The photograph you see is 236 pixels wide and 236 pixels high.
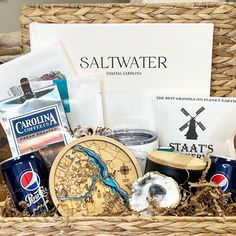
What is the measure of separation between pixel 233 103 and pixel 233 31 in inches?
5.7

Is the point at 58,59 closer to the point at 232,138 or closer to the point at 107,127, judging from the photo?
the point at 107,127

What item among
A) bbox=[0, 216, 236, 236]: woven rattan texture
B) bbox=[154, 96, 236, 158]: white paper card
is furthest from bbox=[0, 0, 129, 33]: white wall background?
bbox=[0, 216, 236, 236]: woven rattan texture

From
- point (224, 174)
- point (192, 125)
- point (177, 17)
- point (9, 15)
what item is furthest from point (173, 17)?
point (9, 15)

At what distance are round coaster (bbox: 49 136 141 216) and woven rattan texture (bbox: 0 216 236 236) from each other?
0.04m

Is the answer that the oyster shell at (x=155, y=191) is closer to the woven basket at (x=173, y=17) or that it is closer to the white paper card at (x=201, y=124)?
the white paper card at (x=201, y=124)

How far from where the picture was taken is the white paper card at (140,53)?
35.5 inches

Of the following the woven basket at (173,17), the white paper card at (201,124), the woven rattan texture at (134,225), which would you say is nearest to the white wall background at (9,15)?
the woven basket at (173,17)

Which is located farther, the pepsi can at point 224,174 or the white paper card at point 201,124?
the white paper card at point 201,124

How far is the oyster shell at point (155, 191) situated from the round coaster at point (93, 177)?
0.14 ft

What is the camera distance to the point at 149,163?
0.76m

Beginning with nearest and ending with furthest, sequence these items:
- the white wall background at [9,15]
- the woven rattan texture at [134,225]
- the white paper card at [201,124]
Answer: the woven rattan texture at [134,225], the white paper card at [201,124], the white wall background at [9,15]

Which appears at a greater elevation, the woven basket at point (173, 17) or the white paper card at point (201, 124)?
the woven basket at point (173, 17)

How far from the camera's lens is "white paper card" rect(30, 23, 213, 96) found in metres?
0.90

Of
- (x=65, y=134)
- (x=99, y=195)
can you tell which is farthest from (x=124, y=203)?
(x=65, y=134)
